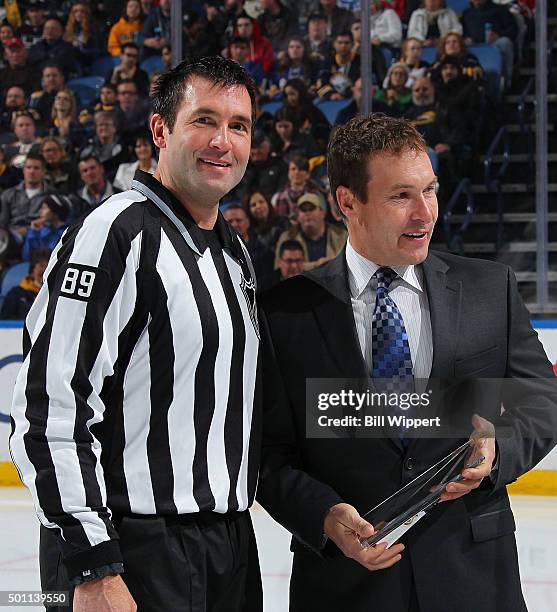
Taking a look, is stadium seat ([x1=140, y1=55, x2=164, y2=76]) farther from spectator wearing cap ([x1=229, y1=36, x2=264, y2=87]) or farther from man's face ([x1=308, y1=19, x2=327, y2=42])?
man's face ([x1=308, y1=19, x2=327, y2=42])

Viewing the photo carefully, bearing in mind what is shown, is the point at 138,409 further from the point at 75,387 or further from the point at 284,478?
the point at 284,478

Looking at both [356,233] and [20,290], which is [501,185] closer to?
[20,290]

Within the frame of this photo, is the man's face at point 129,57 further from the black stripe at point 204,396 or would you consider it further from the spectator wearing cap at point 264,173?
the black stripe at point 204,396

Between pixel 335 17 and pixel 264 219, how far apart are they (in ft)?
4.76

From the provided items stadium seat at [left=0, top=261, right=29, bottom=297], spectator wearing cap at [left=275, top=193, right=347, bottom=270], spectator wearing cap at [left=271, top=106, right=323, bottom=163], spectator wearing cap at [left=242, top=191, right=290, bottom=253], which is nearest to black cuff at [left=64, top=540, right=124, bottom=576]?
spectator wearing cap at [left=275, top=193, right=347, bottom=270]

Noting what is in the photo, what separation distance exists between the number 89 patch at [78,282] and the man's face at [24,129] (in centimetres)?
566

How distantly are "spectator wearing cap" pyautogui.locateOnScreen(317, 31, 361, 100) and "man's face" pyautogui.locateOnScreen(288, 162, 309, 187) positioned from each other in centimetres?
53

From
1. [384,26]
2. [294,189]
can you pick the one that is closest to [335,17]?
[384,26]

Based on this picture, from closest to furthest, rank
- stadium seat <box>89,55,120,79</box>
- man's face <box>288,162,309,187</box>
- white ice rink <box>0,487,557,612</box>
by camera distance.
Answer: white ice rink <box>0,487,557,612</box> → man's face <box>288,162,309,187</box> → stadium seat <box>89,55,120,79</box>

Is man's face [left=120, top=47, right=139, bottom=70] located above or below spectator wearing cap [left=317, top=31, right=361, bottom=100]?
above

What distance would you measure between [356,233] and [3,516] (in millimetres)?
3424

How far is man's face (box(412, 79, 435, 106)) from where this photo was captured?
6613 mm

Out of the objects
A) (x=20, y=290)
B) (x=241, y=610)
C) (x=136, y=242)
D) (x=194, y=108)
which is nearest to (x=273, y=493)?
(x=241, y=610)

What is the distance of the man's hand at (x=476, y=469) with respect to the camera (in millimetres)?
1462
